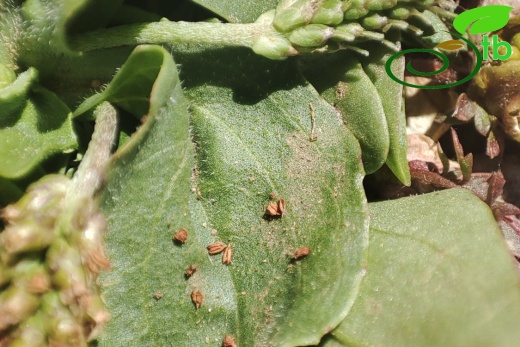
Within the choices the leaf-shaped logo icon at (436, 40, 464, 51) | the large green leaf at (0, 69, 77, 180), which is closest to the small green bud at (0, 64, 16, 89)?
the large green leaf at (0, 69, 77, 180)

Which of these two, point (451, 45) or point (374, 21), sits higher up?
point (374, 21)

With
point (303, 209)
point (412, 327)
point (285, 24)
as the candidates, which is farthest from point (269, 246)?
point (285, 24)

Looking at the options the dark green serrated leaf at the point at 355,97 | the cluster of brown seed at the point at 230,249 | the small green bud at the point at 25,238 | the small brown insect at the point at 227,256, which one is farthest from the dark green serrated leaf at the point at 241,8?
the small green bud at the point at 25,238

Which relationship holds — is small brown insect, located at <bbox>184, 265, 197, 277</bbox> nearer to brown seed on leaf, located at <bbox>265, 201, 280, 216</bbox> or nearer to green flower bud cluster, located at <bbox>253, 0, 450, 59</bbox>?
brown seed on leaf, located at <bbox>265, 201, 280, 216</bbox>

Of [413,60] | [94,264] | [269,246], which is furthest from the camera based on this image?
[413,60]

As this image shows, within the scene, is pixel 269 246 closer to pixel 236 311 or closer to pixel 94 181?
pixel 236 311

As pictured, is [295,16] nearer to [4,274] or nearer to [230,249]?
[230,249]

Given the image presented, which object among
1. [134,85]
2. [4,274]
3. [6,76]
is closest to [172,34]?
[134,85]
